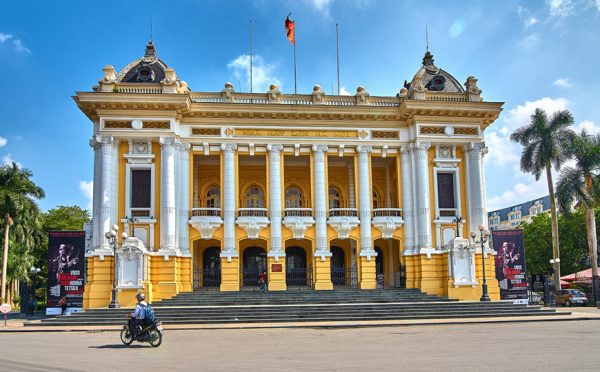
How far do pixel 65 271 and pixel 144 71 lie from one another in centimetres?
1199

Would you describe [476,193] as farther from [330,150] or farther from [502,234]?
[330,150]

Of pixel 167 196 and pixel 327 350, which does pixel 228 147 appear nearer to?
pixel 167 196

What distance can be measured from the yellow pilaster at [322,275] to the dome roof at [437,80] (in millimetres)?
11734

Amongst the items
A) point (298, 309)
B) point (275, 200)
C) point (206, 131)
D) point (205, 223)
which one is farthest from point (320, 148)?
point (298, 309)

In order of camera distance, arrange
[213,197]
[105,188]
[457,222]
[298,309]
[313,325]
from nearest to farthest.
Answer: [313,325] < [298,309] < [105,188] < [457,222] < [213,197]

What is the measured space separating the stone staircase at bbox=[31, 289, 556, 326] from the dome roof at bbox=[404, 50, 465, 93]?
12.9 metres

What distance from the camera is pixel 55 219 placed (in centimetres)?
6050

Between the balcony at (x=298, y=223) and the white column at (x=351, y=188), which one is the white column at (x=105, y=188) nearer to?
the balcony at (x=298, y=223)

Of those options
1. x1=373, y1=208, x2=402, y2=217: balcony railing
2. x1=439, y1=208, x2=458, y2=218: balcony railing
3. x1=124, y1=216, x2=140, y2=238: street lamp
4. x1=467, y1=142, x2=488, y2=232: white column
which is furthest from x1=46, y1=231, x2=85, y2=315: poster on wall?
x1=467, y1=142, x2=488, y2=232: white column

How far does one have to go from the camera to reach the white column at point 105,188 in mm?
31180

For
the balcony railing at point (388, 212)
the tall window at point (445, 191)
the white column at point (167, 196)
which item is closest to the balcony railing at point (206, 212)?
the white column at point (167, 196)

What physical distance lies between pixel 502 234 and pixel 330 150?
1112cm

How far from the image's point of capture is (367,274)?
33.7m

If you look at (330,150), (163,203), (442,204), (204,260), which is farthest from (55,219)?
(442,204)
